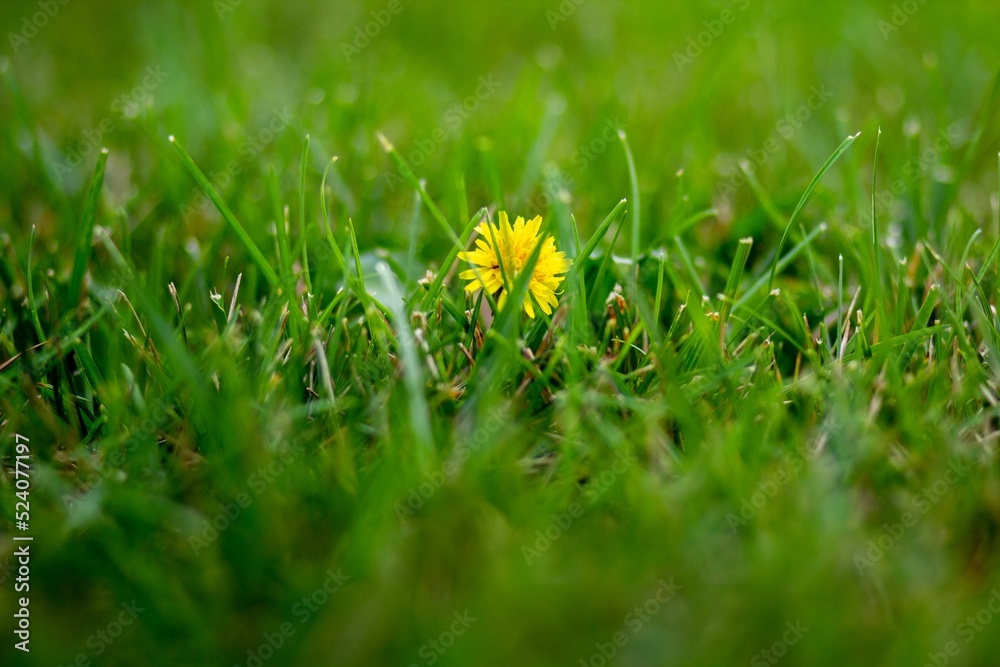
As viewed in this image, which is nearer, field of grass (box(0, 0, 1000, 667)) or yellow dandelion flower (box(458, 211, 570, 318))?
field of grass (box(0, 0, 1000, 667))

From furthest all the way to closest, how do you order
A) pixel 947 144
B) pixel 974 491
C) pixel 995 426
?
pixel 947 144
pixel 995 426
pixel 974 491

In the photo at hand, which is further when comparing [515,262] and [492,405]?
[515,262]

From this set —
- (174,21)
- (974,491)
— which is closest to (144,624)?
(974,491)

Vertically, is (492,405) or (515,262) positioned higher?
(515,262)

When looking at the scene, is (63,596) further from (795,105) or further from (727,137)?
(795,105)

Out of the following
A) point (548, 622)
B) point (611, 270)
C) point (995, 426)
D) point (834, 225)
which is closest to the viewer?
point (548, 622)
